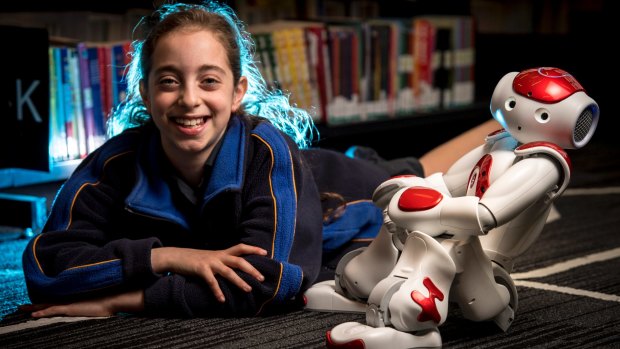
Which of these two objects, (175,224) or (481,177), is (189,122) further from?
(481,177)

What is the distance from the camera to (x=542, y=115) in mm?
1177

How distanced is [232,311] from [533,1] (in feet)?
8.03

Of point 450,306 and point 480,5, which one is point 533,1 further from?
point 450,306

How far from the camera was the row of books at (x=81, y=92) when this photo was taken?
83.0 inches

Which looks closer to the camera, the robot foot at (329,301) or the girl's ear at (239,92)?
the robot foot at (329,301)

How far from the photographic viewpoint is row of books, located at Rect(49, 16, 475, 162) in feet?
7.03

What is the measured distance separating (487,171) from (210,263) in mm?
414

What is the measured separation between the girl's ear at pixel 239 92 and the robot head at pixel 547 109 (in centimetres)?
46

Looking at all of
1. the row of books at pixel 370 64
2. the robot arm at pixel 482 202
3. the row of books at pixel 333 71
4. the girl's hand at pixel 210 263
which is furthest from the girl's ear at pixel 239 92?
the row of books at pixel 370 64

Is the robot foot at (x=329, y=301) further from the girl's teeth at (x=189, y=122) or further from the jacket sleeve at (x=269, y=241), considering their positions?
the girl's teeth at (x=189, y=122)

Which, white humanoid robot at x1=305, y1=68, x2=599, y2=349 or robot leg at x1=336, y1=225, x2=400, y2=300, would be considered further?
robot leg at x1=336, y1=225, x2=400, y2=300

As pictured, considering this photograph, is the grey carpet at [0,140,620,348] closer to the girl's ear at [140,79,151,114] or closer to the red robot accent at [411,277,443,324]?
the red robot accent at [411,277,443,324]

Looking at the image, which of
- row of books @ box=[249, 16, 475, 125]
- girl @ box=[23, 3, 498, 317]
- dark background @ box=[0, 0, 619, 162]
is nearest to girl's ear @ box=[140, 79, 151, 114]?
girl @ box=[23, 3, 498, 317]

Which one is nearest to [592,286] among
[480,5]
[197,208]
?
[197,208]
